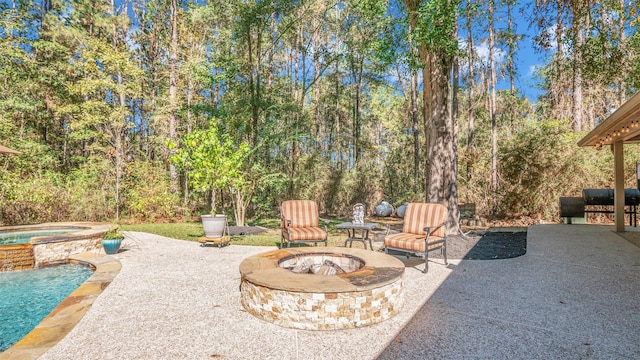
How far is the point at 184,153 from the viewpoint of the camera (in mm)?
7238

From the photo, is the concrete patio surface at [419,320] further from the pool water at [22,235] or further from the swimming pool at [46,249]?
the pool water at [22,235]

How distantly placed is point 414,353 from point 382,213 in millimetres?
11306

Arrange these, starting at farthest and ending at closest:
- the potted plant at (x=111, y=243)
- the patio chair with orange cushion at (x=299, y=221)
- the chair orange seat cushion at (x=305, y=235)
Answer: the potted plant at (x=111, y=243)
the patio chair with orange cushion at (x=299, y=221)
the chair orange seat cushion at (x=305, y=235)

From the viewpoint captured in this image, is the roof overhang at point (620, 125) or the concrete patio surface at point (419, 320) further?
the roof overhang at point (620, 125)

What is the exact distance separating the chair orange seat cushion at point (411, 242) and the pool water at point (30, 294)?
4211mm

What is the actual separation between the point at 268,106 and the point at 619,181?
34.9 feet

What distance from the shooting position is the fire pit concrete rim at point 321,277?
2791mm

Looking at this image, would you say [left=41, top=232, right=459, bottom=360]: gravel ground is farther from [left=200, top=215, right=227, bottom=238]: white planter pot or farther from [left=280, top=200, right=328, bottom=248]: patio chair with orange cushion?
[left=200, top=215, right=227, bottom=238]: white planter pot

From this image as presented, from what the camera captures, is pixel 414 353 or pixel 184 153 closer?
pixel 414 353

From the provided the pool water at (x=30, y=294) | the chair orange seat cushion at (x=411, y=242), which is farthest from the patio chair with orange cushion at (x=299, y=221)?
the pool water at (x=30, y=294)

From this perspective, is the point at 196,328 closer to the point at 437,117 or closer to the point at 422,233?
the point at 422,233

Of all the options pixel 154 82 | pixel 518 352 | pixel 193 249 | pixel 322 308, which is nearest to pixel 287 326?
pixel 322 308

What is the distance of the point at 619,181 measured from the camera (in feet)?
24.9

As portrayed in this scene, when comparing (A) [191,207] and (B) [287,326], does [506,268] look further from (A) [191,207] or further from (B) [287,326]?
(A) [191,207]
